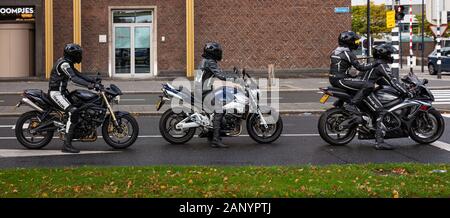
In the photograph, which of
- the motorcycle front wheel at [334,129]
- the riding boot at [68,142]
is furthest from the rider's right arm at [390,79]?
the riding boot at [68,142]

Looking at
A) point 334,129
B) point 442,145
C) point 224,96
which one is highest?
point 224,96

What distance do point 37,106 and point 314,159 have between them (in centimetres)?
435

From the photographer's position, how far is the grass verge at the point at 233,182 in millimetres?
6461

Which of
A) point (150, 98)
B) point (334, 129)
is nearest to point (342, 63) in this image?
point (334, 129)

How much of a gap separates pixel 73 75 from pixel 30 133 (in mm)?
1248

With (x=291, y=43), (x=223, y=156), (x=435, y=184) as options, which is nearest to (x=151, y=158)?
(x=223, y=156)

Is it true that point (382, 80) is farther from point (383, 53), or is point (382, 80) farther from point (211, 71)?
point (211, 71)

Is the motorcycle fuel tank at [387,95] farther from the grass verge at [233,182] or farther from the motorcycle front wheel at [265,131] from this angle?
the grass verge at [233,182]

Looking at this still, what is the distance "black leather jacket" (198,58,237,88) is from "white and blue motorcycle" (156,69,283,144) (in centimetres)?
9

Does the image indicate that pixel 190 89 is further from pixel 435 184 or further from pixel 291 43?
pixel 291 43

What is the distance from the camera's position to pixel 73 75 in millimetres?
10203

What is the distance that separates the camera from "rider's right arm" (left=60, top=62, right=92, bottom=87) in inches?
401

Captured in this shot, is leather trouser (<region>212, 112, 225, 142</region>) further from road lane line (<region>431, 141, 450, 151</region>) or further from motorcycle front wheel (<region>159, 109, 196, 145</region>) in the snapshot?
road lane line (<region>431, 141, 450, 151</region>)
